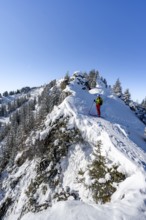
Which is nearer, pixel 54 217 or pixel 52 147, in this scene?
pixel 54 217

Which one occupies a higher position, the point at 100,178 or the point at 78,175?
the point at 100,178

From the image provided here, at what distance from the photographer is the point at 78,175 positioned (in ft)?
54.1

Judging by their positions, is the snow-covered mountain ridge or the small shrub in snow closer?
the snow-covered mountain ridge

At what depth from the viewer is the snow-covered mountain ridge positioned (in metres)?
8.65

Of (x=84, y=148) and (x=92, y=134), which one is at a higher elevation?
(x=92, y=134)

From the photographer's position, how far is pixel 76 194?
14.5 m

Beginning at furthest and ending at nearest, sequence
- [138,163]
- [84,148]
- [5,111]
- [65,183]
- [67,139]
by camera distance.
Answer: [5,111] < [67,139] < [84,148] < [65,183] < [138,163]

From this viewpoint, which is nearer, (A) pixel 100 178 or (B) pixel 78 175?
(A) pixel 100 178

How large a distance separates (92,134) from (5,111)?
167m

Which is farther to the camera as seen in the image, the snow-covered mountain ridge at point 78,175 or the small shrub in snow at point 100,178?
the small shrub in snow at point 100,178

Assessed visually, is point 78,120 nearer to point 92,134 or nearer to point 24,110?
point 92,134

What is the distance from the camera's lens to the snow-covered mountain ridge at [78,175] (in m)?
8.65

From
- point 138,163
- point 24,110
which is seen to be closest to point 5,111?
point 24,110

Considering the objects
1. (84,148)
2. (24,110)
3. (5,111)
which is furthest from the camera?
(5,111)
